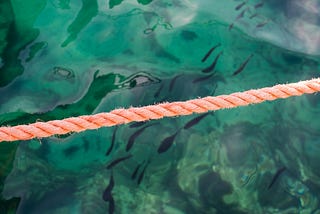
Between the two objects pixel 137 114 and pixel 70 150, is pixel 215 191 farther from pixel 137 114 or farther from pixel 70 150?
pixel 70 150

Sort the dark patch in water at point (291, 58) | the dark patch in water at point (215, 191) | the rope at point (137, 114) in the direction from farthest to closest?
1. the dark patch in water at point (291, 58)
2. the dark patch in water at point (215, 191)
3. the rope at point (137, 114)

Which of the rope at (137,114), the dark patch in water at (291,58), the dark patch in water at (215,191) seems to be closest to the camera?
the rope at (137,114)

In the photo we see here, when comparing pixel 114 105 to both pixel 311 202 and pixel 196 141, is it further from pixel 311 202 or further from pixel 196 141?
pixel 311 202

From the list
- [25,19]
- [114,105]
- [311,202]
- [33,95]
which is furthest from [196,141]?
[25,19]

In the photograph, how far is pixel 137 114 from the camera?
4.59 feet

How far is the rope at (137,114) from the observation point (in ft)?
4.43

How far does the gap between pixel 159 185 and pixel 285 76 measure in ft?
2.56

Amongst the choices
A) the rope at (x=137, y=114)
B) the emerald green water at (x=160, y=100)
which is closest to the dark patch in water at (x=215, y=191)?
the emerald green water at (x=160, y=100)

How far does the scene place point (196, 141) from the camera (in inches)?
66.6

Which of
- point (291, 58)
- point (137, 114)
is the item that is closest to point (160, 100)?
point (137, 114)

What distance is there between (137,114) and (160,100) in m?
0.38

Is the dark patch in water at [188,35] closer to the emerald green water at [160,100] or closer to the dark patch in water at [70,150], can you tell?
the emerald green water at [160,100]

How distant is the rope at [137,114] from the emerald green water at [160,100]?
26cm

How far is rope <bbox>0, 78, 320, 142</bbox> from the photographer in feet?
4.43
